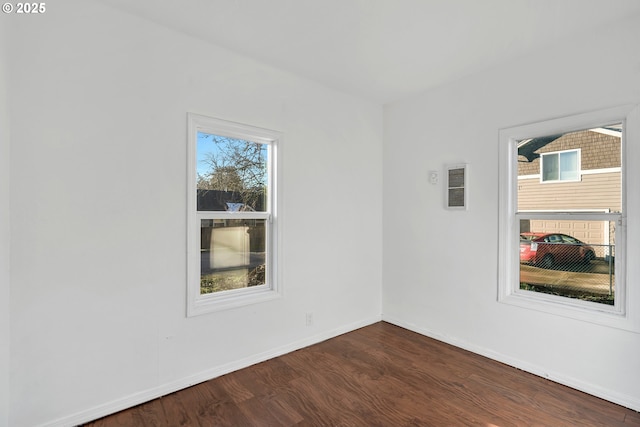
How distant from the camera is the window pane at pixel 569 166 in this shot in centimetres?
262

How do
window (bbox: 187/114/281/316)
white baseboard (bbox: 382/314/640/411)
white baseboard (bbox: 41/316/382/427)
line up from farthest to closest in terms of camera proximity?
window (bbox: 187/114/281/316) → white baseboard (bbox: 382/314/640/411) → white baseboard (bbox: 41/316/382/427)

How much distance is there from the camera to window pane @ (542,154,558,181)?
8.95 ft

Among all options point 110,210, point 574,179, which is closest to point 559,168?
point 574,179

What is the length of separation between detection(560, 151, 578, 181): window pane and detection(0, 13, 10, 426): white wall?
388cm

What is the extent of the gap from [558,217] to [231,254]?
9.31ft

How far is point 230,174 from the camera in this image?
9.44 ft

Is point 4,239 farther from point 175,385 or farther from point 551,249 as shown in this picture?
point 551,249

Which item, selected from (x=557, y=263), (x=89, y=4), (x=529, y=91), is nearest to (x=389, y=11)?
(x=529, y=91)

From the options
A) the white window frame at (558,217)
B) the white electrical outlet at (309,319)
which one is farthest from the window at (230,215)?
the white window frame at (558,217)

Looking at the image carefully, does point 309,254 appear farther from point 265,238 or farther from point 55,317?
point 55,317

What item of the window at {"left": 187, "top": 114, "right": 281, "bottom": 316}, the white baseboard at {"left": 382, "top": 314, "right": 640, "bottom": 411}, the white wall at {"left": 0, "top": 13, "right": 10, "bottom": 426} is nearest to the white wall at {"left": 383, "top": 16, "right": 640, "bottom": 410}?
the white baseboard at {"left": 382, "top": 314, "right": 640, "bottom": 411}

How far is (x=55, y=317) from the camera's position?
1984 mm

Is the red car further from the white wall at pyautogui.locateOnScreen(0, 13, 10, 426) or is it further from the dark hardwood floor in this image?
the white wall at pyautogui.locateOnScreen(0, 13, 10, 426)

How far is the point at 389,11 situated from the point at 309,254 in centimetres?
220
